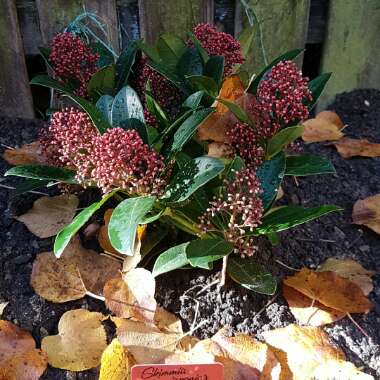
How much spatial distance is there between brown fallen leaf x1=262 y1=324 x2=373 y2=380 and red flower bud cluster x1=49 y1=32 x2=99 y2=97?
0.80 m

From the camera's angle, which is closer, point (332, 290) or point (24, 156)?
point (332, 290)

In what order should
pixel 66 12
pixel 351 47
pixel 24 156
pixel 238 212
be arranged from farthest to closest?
pixel 351 47, pixel 66 12, pixel 24 156, pixel 238 212

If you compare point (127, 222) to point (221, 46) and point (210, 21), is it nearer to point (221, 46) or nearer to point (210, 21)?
point (221, 46)

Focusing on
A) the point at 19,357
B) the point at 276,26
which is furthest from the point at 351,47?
the point at 19,357

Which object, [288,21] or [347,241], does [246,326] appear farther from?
[288,21]

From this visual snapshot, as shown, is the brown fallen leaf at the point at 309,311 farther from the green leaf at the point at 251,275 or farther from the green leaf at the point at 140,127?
the green leaf at the point at 140,127

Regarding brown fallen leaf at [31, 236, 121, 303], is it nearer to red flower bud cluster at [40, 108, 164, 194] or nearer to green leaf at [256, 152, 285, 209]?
red flower bud cluster at [40, 108, 164, 194]

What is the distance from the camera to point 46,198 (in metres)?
1.53

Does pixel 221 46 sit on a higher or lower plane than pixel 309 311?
higher

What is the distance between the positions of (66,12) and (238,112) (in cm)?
89

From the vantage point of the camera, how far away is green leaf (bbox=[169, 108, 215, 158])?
1174mm

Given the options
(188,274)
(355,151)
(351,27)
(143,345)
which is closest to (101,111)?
(188,274)

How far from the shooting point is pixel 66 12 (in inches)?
74.0

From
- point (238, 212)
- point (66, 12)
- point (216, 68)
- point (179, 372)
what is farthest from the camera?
point (66, 12)
